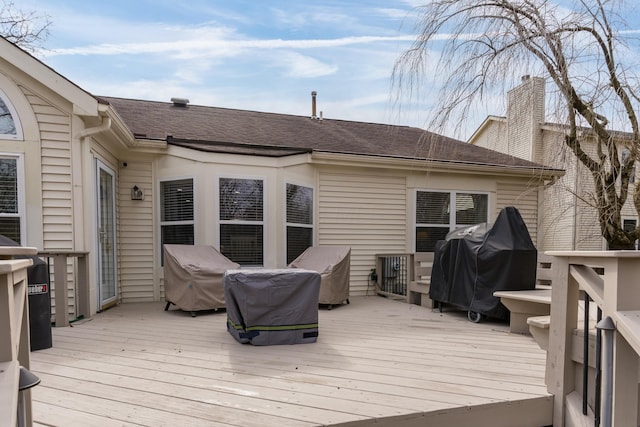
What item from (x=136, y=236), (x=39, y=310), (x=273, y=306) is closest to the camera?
(x=39, y=310)

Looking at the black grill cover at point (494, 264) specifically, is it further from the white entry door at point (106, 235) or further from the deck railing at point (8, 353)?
the white entry door at point (106, 235)

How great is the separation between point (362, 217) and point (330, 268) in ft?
5.74

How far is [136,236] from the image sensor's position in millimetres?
5801

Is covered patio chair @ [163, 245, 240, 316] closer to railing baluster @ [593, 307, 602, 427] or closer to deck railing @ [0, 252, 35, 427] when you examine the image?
deck railing @ [0, 252, 35, 427]

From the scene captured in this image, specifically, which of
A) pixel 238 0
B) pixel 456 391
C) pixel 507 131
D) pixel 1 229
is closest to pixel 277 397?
pixel 456 391

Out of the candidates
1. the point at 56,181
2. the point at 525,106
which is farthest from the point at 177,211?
the point at 525,106

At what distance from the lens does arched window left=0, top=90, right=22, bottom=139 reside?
4.29 m

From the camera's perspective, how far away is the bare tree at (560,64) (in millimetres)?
4656

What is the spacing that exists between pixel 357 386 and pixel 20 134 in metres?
4.52

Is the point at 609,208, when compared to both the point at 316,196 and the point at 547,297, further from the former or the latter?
the point at 316,196

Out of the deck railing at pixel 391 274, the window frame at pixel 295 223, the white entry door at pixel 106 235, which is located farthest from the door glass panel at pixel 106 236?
the deck railing at pixel 391 274

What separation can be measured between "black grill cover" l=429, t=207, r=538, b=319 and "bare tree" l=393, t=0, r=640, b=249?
1.33 m

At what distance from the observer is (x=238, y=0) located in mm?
6316

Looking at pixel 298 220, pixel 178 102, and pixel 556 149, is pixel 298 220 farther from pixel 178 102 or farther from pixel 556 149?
pixel 178 102
